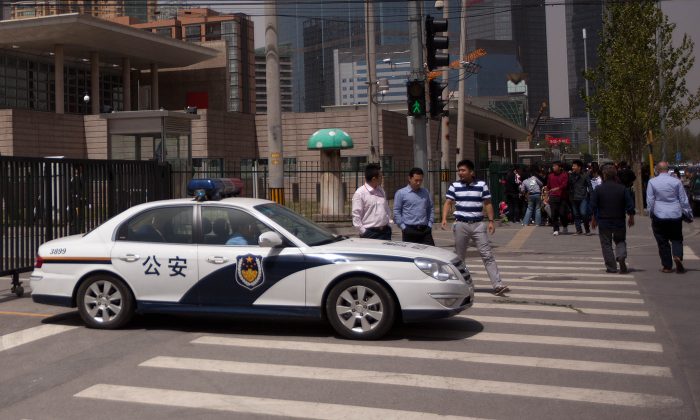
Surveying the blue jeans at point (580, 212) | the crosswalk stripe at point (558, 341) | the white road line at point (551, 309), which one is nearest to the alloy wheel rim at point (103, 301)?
the crosswalk stripe at point (558, 341)

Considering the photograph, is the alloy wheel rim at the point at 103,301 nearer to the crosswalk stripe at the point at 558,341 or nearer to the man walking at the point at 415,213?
the crosswalk stripe at the point at 558,341

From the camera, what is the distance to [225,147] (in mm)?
44750

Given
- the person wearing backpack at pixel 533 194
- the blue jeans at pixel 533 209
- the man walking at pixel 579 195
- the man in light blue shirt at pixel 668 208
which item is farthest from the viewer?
the blue jeans at pixel 533 209

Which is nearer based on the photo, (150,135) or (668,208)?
(668,208)

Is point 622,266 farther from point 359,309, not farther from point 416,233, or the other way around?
point 359,309

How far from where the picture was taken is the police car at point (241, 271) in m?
8.38

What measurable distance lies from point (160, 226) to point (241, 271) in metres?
1.18

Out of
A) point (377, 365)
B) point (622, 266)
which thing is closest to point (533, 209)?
point (622, 266)

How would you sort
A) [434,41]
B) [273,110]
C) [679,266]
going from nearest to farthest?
[679,266], [434,41], [273,110]

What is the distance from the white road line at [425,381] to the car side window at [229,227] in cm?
154

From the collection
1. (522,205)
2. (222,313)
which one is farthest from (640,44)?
(222,313)

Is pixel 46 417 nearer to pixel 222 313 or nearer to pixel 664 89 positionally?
pixel 222 313

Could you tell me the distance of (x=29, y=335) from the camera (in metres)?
9.10

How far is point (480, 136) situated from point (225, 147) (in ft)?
107
